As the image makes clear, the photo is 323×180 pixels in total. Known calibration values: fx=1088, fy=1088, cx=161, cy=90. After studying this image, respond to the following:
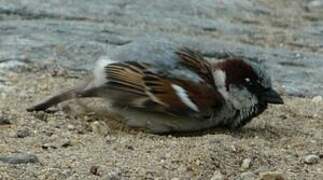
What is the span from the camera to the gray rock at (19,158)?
13.7 ft

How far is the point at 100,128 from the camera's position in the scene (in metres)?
5.16

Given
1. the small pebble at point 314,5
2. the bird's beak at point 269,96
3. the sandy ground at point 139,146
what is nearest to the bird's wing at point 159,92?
the sandy ground at point 139,146

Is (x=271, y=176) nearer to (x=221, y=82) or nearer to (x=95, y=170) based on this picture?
(x=95, y=170)

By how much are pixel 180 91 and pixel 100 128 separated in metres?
0.42

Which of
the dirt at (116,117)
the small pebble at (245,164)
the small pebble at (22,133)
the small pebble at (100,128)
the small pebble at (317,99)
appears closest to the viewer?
the dirt at (116,117)

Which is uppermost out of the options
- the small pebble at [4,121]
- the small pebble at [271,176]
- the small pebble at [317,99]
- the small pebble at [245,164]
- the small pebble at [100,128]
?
the small pebble at [271,176]

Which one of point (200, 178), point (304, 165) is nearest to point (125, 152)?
point (200, 178)

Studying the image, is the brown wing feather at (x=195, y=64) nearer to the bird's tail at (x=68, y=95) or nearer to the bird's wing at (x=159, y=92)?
the bird's wing at (x=159, y=92)

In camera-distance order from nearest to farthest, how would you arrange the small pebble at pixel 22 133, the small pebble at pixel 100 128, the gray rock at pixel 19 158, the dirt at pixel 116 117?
1. the gray rock at pixel 19 158
2. the dirt at pixel 116 117
3. the small pebble at pixel 22 133
4. the small pebble at pixel 100 128

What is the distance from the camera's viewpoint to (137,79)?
5.27 meters

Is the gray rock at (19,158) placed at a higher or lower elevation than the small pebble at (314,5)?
higher

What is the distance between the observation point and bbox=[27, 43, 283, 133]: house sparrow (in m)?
5.22

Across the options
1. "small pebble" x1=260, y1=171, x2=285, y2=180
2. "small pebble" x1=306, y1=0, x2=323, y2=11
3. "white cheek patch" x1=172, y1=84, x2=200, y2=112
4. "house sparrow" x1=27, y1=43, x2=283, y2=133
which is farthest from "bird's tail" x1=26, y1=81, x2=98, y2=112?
"small pebble" x1=306, y1=0, x2=323, y2=11

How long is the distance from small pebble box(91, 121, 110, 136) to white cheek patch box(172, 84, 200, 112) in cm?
38
